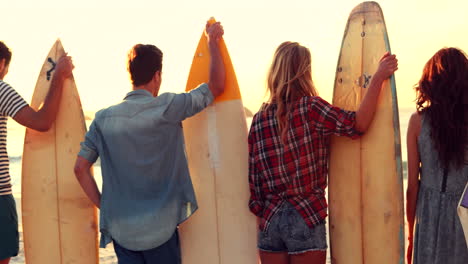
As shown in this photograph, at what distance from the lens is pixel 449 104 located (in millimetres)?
2518

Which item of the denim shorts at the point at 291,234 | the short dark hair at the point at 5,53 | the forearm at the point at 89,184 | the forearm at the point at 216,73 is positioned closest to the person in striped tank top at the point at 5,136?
the short dark hair at the point at 5,53

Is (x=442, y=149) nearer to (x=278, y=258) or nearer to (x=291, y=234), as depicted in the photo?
(x=291, y=234)

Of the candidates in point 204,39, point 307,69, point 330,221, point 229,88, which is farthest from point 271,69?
point 330,221

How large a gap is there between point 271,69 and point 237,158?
0.69 meters

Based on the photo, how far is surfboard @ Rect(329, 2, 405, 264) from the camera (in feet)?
9.80

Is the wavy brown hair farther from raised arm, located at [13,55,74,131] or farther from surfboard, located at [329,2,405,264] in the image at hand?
raised arm, located at [13,55,74,131]

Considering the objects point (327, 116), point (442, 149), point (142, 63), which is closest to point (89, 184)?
point (142, 63)

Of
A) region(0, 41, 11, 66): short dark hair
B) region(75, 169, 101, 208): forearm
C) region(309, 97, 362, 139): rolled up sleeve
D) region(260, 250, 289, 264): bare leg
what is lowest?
region(260, 250, 289, 264): bare leg

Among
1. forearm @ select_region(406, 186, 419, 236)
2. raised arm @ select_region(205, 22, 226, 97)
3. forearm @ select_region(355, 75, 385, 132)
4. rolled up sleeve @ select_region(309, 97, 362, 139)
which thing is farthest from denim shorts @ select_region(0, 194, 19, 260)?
forearm @ select_region(406, 186, 419, 236)

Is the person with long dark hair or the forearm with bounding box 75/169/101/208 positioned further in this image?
the forearm with bounding box 75/169/101/208

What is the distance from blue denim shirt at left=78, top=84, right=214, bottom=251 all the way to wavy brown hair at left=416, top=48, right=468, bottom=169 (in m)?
1.11

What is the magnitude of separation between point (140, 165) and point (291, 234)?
74 cm

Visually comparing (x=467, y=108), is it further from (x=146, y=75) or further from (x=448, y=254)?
(x=146, y=75)

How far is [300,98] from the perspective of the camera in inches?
102
